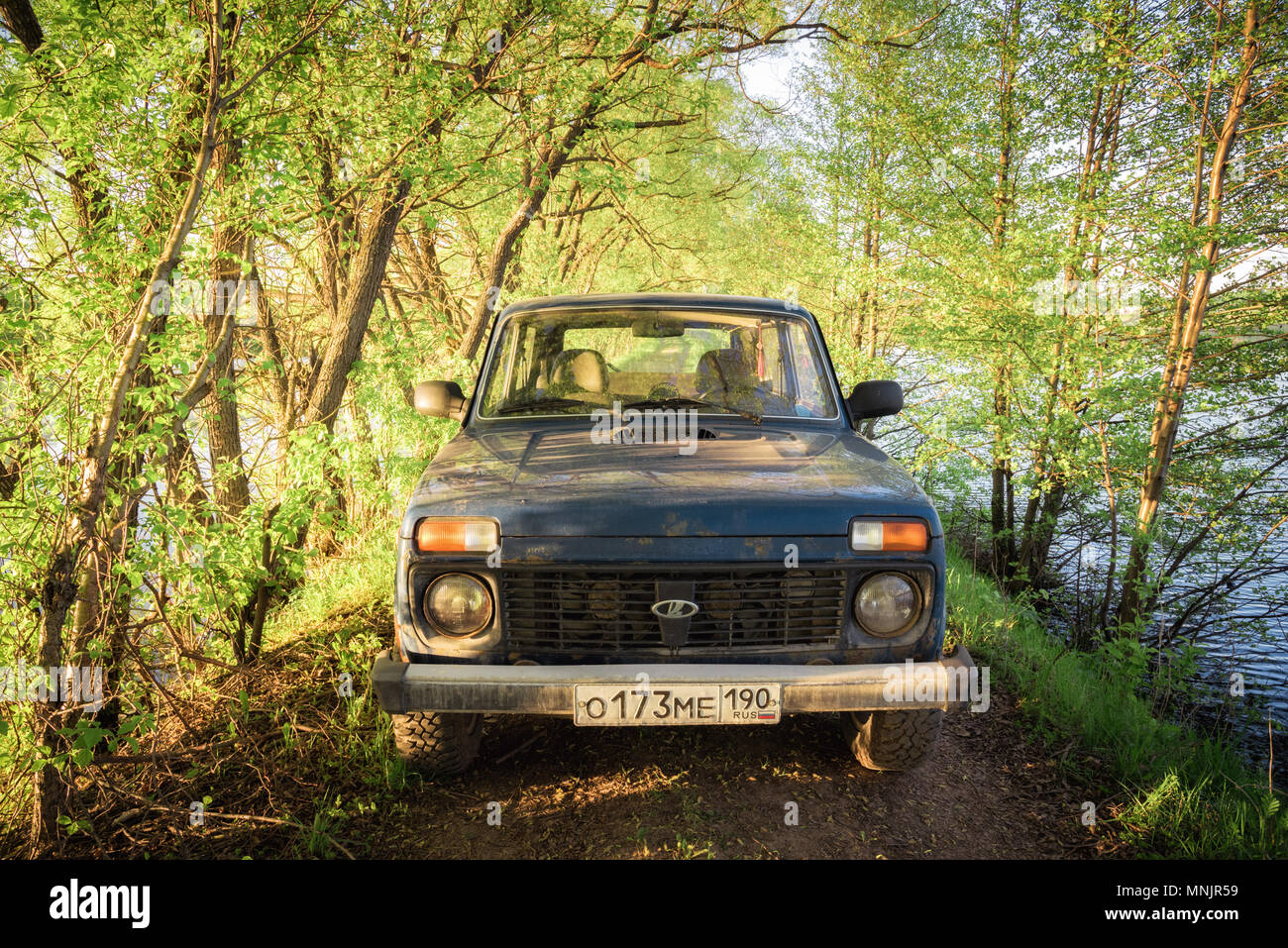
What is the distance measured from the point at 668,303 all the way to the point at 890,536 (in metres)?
1.92

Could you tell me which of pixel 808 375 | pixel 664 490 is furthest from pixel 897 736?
pixel 808 375

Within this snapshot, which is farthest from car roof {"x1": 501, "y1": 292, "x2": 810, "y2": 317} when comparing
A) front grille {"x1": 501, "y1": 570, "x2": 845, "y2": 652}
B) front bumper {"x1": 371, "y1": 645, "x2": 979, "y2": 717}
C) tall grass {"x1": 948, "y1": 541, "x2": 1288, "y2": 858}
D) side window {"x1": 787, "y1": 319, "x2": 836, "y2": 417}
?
tall grass {"x1": 948, "y1": 541, "x2": 1288, "y2": 858}

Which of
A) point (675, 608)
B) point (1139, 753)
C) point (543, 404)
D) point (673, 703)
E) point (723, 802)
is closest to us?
point (673, 703)

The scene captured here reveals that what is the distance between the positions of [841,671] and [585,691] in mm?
854

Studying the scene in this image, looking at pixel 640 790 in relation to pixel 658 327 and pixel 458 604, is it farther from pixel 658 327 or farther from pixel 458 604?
pixel 658 327

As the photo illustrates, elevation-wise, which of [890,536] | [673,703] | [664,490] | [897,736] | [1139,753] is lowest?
[1139,753]

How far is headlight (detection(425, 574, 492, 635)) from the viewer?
8.48 feet

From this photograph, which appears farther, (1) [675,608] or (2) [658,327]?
(2) [658,327]

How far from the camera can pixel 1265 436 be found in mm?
7371

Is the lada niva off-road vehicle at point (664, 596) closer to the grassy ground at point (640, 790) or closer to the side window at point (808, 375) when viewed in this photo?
the grassy ground at point (640, 790)

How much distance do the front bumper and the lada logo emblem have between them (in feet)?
0.55

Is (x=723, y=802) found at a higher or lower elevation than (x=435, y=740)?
lower

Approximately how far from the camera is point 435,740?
292cm
